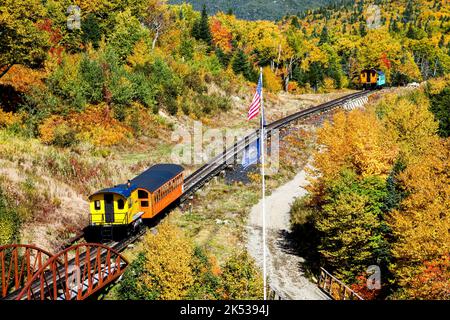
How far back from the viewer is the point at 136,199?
3058 cm

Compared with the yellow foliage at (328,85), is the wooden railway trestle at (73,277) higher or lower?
lower

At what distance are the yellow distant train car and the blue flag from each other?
531 inches

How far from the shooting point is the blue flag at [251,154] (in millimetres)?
48938

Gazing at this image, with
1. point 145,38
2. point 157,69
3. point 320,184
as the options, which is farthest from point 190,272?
point 145,38

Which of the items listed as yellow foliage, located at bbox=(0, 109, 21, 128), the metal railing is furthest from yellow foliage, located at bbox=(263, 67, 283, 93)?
the metal railing

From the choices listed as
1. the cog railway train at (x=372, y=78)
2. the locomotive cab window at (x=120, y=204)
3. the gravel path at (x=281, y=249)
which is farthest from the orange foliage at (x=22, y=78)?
the cog railway train at (x=372, y=78)

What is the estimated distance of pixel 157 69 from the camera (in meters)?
62.3

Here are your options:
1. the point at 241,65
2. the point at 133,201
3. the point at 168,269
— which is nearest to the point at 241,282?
the point at 168,269

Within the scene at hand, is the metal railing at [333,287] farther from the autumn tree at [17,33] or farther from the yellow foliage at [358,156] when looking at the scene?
the autumn tree at [17,33]

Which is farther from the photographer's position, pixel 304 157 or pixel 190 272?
pixel 304 157

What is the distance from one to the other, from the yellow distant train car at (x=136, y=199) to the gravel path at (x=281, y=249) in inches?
262

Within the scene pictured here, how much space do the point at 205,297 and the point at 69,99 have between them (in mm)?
32953

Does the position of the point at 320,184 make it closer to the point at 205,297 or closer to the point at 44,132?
the point at 205,297
